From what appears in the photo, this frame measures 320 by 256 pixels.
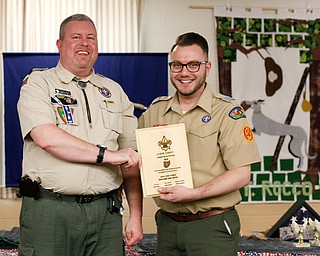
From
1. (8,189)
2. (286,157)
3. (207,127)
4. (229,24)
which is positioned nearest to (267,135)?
(286,157)

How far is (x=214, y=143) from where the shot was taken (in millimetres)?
2711

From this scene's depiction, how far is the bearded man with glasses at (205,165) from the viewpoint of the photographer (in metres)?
2.66

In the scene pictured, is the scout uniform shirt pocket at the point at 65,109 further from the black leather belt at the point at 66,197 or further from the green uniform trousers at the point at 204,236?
the green uniform trousers at the point at 204,236

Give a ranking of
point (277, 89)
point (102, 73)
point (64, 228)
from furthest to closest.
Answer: point (277, 89)
point (102, 73)
point (64, 228)

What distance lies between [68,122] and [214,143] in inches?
26.1

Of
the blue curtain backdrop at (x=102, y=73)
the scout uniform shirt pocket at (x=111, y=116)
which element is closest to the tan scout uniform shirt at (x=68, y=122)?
the scout uniform shirt pocket at (x=111, y=116)

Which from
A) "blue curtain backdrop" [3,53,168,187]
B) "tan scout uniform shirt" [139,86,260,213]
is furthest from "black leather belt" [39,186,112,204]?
"blue curtain backdrop" [3,53,168,187]

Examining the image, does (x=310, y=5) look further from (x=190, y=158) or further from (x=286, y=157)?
(x=190, y=158)

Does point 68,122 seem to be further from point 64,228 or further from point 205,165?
point 205,165

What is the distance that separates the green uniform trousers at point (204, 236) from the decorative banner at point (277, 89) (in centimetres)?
302

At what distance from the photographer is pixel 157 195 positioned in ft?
8.58

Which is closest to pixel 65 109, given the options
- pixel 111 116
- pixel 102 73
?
pixel 111 116

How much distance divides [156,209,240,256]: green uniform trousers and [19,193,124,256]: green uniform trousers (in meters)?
0.31

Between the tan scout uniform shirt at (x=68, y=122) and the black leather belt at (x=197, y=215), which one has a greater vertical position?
the tan scout uniform shirt at (x=68, y=122)
